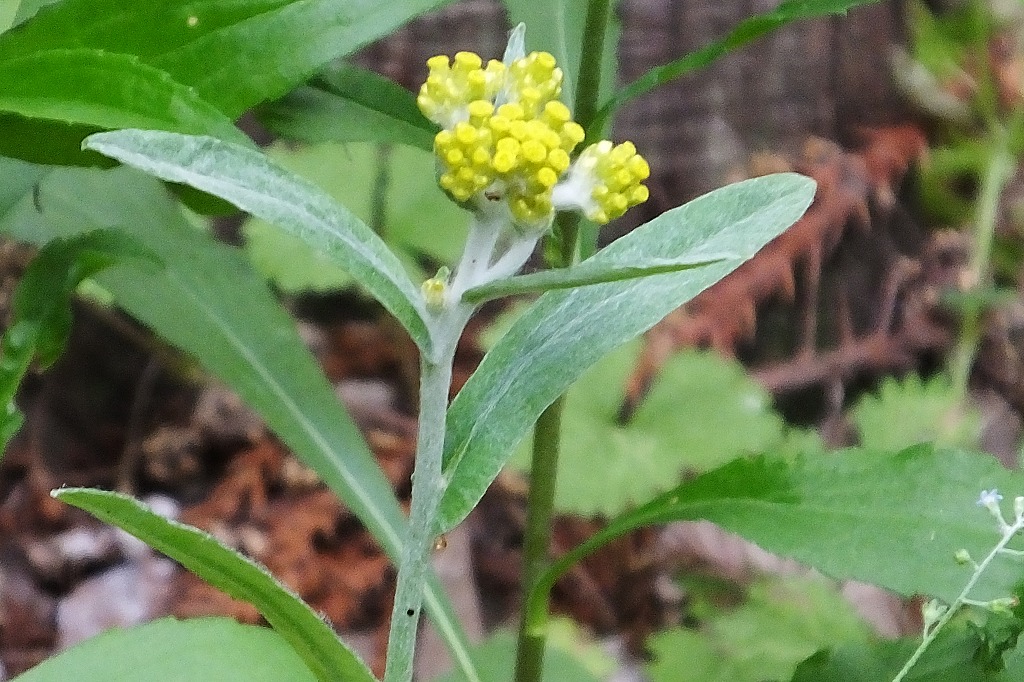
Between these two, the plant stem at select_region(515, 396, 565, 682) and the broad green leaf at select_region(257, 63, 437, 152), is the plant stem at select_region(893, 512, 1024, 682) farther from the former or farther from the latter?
the broad green leaf at select_region(257, 63, 437, 152)

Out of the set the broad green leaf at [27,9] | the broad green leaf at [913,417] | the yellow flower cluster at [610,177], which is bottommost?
the broad green leaf at [913,417]

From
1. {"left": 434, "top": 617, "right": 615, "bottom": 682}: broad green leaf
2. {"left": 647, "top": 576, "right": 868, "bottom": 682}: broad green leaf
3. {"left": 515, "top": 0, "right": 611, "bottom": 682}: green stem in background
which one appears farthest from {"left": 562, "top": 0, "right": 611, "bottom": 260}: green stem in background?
{"left": 647, "top": 576, "right": 868, "bottom": 682}: broad green leaf

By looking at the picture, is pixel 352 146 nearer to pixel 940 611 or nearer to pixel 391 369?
pixel 391 369

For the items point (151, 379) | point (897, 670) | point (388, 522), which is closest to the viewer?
point (897, 670)

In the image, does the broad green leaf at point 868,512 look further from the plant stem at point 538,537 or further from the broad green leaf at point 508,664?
the broad green leaf at point 508,664

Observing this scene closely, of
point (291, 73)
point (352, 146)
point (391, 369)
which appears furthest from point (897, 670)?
point (352, 146)

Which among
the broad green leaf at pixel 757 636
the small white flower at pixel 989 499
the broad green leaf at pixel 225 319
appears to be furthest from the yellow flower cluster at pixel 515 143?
the broad green leaf at pixel 757 636
